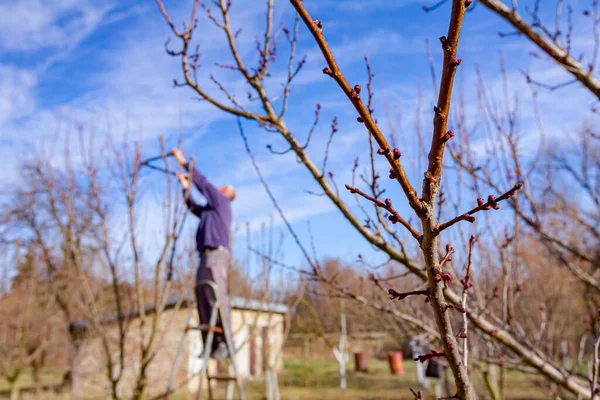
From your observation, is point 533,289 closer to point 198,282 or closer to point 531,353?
point 198,282

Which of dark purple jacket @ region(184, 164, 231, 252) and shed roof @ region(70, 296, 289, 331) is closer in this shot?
dark purple jacket @ region(184, 164, 231, 252)

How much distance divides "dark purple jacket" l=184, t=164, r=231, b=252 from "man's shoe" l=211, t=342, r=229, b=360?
931 mm

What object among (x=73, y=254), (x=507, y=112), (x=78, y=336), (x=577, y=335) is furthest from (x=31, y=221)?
(x=577, y=335)

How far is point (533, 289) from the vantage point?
8.65 metres

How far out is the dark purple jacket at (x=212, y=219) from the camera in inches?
196

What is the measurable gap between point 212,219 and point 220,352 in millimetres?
1243

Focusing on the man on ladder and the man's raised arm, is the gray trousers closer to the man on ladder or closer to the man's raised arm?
the man on ladder

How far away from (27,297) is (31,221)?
23.9 ft

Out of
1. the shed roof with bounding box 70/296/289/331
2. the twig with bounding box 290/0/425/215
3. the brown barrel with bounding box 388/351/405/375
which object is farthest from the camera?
the brown barrel with bounding box 388/351/405/375

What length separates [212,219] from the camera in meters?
5.06

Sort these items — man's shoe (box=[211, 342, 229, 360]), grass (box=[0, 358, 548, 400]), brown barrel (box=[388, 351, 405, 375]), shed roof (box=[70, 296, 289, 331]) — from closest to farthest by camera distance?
man's shoe (box=[211, 342, 229, 360]) < shed roof (box=[70, 296, 289, 331]) < grass (box=[0, 358, 548, 400]) < brown barrel (box=[388, 351, 405, 375])

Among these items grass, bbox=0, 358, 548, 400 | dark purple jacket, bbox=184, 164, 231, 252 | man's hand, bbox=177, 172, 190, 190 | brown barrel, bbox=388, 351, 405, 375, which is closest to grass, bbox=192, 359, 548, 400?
grass, bbox=0, 358, 548, 400

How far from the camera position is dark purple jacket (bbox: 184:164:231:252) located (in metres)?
4.98

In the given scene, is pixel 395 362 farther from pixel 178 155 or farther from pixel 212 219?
pixel 178 155
